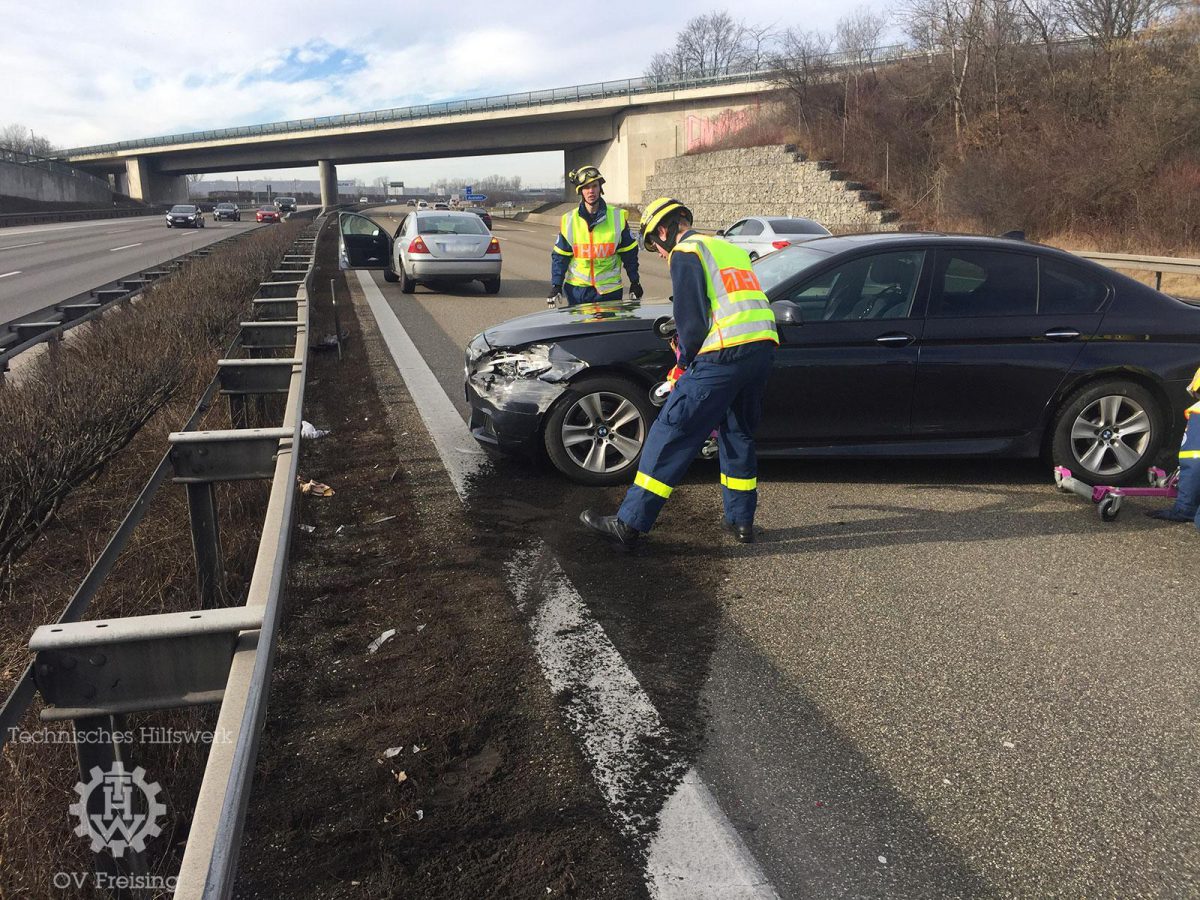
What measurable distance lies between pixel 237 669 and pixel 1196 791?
2.75 metres

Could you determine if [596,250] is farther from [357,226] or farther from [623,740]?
[357,226]

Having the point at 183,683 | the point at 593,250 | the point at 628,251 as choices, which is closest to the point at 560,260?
the point at 593,250

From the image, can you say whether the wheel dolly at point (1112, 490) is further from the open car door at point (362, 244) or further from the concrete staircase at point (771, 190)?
the concrete staircase at point (771, 190)

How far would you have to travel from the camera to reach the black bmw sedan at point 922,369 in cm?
562

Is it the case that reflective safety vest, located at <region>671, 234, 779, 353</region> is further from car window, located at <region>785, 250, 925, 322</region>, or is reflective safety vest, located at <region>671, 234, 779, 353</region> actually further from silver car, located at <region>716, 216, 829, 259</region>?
silver car, located at <region>716, 216, 829, 259</region>

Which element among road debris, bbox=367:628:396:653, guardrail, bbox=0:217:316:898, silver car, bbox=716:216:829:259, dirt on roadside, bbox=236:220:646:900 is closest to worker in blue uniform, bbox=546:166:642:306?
dirt on roadside, bbox=236:220:646:900

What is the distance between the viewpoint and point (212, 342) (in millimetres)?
8156

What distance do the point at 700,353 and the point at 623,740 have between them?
218cm

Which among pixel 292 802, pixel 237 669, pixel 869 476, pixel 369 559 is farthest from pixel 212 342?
pixel 237 669

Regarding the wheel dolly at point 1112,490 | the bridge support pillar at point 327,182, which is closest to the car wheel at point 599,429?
the wheel dolly at point 1112,490

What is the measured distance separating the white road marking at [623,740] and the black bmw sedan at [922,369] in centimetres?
122

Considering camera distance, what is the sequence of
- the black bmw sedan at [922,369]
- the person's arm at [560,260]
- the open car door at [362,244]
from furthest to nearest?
the open car door at [362,244] → the person's arm at [560,260] → the black bmw sedan at [922,369]

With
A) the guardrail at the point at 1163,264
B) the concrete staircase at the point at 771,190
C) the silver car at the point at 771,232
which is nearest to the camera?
the guardrail at the point at 1163,264

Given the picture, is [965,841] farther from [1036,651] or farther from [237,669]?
[237,669]
